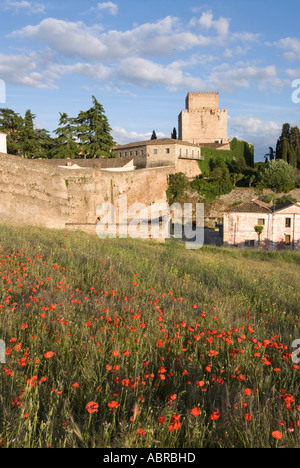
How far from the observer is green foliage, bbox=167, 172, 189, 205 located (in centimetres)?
3912

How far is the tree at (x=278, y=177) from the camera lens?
124ft

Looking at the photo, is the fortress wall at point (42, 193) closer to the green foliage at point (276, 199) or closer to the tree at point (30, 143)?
the tree at point (30, 143)

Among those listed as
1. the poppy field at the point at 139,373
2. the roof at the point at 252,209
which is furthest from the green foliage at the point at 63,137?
the poppy field at the point at 139,373

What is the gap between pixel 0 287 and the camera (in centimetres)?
404

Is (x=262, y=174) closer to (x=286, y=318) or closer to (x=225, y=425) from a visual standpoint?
(x=286, y=318)

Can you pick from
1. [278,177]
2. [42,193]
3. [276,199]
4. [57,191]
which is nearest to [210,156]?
[278,177]

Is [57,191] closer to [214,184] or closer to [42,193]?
[42,193]

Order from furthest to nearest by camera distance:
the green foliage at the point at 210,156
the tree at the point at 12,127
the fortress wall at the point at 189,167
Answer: the green foliage at the point at 210,156 → the fortress wall at the point at 189,167 → the tree at the point at 12,127

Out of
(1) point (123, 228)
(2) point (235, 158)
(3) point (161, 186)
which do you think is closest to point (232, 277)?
(1) point (123, 228)

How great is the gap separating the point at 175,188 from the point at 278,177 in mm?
12685

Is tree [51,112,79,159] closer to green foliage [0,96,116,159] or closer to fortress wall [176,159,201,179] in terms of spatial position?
green foliage [0,96,116,159]

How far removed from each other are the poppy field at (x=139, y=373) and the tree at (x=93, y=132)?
3623 centimetres

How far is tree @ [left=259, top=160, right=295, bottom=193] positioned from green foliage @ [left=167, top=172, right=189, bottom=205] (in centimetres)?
1006
